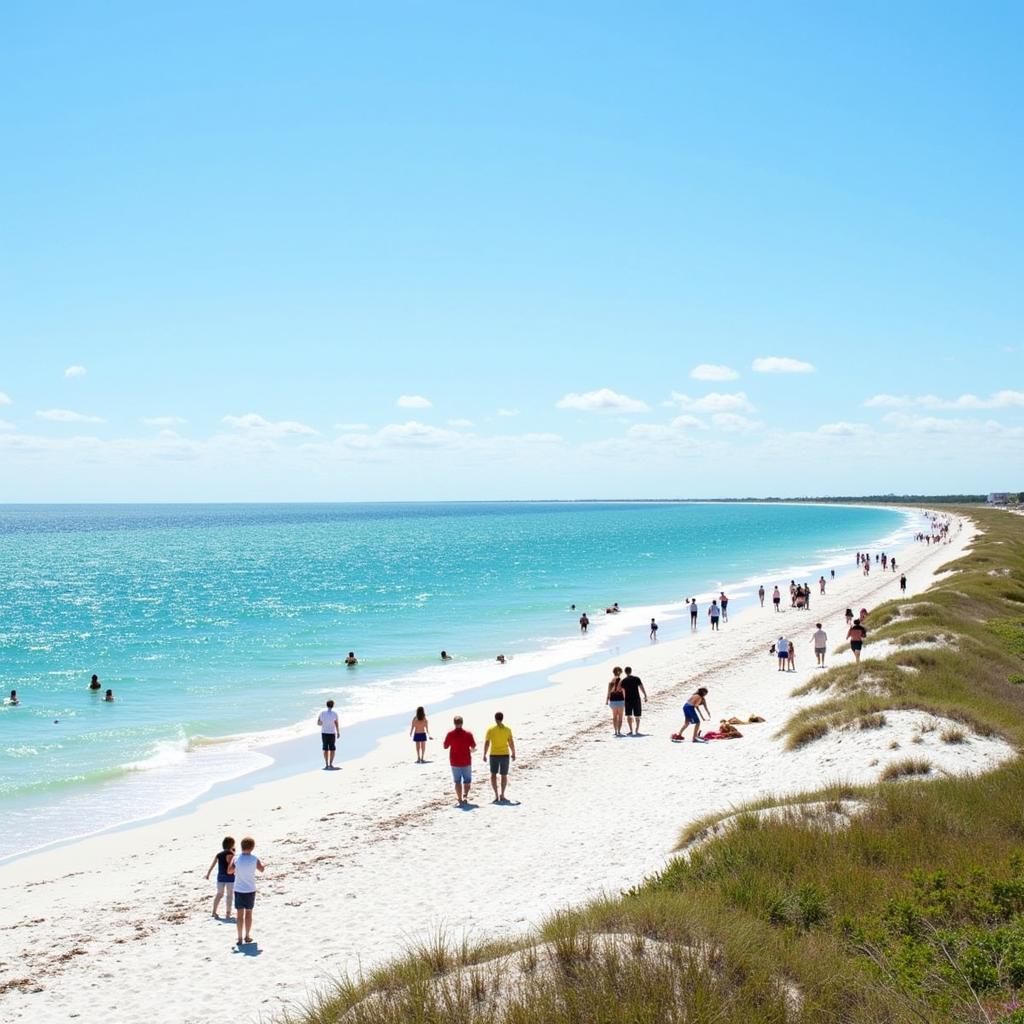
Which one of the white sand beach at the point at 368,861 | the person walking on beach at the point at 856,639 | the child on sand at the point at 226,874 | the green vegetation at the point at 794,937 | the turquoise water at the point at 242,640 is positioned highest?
the green vegetation at the point at 794,937

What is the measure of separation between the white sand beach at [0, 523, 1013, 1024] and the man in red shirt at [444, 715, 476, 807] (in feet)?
1.22

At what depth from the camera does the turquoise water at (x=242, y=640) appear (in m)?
21.1

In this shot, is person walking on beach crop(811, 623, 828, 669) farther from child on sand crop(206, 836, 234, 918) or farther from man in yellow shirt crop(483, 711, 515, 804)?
child on sand crop(206, 836, 234, 918)

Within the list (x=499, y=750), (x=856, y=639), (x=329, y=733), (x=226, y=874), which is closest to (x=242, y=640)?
(x=329, y=733)

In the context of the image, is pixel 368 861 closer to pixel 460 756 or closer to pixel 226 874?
pixel 226 874

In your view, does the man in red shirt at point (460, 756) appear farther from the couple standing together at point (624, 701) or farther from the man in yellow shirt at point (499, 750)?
the couple standing together at point (624, 701)

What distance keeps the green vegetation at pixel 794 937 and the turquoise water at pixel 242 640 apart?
13186 millimetres

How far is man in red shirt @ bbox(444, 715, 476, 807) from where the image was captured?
16.0 m

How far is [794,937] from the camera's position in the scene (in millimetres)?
6926

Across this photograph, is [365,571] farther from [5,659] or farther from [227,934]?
[227,934]

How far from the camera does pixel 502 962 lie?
5.78m

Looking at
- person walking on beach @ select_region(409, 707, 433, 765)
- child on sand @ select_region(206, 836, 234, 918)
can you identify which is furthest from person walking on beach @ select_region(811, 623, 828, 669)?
child on sand @ select_region(206, 836, 234, 918)

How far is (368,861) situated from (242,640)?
30.1 m

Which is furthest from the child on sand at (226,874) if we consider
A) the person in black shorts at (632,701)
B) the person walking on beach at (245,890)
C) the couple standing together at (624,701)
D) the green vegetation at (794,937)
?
the person in black shorts at (632,701)
